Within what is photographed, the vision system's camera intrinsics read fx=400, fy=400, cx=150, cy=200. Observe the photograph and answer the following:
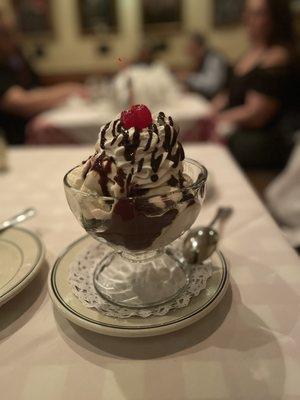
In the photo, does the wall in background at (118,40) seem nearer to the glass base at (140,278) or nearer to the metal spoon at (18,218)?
the metal spoon at (18,218)

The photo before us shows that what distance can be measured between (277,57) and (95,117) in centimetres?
106

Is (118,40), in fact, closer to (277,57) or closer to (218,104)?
(218,104)

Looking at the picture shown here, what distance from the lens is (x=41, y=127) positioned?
2.02 metres

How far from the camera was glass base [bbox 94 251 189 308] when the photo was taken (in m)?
0.57

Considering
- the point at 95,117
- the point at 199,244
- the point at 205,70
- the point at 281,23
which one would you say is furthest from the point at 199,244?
the point at 205,70

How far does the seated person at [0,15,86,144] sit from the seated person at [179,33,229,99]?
5.97 ft

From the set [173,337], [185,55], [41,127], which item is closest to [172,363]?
[173,337]

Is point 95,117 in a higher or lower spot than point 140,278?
lower

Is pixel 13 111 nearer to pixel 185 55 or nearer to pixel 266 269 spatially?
pixel 266 269

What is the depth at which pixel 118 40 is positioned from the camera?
15.0ft

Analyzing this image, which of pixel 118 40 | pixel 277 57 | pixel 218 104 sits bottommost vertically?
pixel 218 104

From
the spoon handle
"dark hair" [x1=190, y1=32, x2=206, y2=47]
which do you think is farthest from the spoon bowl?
"dark hair" [x1=190, y1=32, x2=206, y2=47]

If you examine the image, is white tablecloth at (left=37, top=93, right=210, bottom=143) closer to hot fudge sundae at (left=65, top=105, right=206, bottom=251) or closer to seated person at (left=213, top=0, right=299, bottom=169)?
seated person at (left=213, top=0, right=299, bottom=169)

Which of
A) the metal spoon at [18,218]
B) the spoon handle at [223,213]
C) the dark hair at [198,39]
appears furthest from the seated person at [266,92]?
the dark hair at [198,39]
